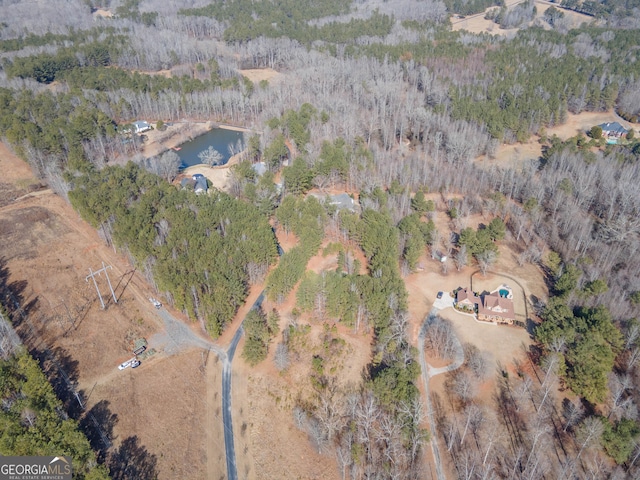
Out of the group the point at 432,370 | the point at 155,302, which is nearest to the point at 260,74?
the point at 155,302

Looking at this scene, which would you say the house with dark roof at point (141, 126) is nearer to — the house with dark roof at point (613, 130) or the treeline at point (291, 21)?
the treeline at point (291, 21)

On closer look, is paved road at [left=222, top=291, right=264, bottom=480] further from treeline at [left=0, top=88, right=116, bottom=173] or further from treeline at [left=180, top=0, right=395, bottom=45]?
treeline at [left=180, top=0, right=395, bottom=45]

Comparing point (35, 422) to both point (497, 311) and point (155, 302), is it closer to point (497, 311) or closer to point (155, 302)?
point (155, 302)

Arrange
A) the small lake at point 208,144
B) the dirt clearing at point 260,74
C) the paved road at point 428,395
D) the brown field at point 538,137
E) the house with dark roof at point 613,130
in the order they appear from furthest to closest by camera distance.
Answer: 1. the dirt clearing at point 260,74
2. the small lake at point 208,144
3. the house with dark roof at point 613,130
4. the brown field at point 538,137
5. the paved road at point 428,395

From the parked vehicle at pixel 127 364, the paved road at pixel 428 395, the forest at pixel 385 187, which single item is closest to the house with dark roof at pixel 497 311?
the forest at pixel 385 187

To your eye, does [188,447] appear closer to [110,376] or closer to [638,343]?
[110,376]

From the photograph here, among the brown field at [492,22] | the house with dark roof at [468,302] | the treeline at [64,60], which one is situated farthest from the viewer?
the brown field at [492,22]
